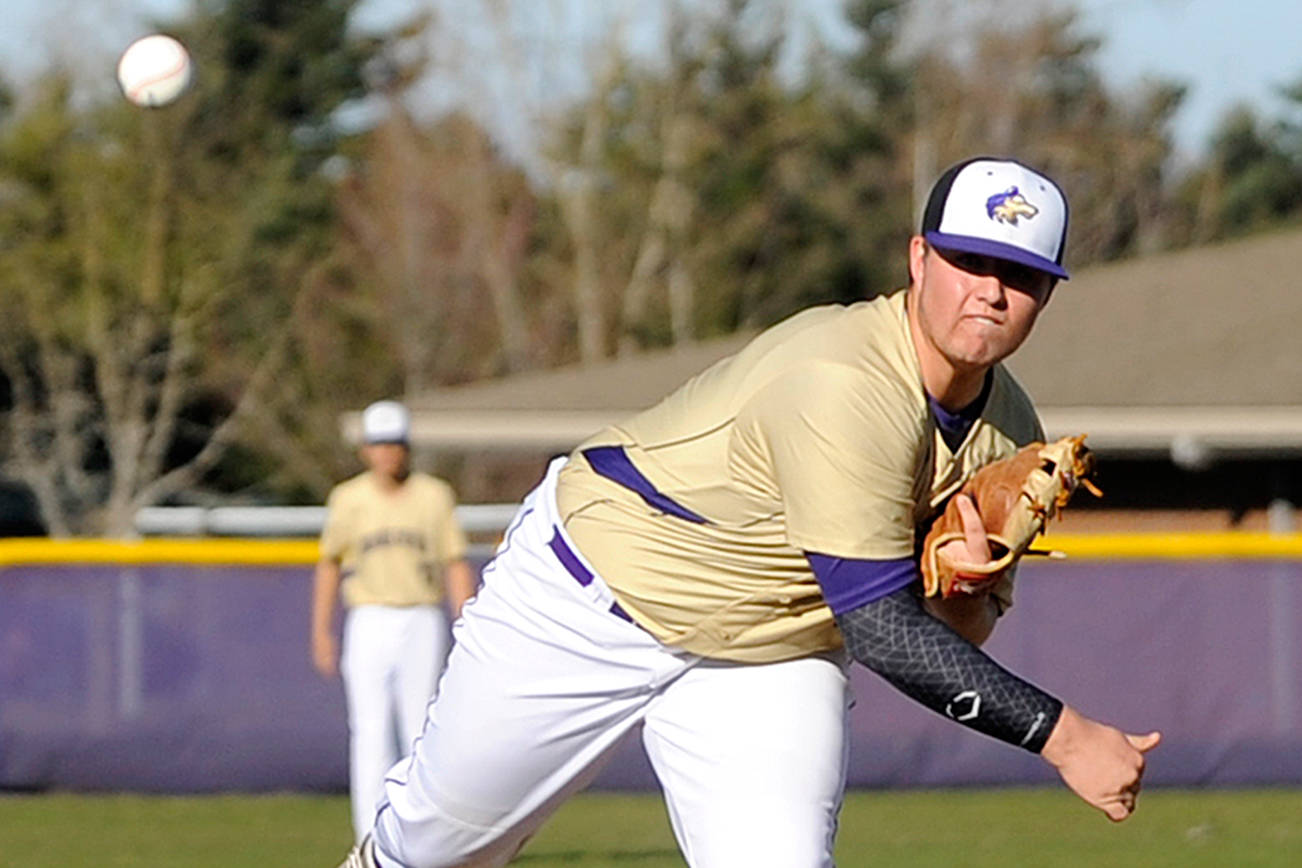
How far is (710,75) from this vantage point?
127 ft

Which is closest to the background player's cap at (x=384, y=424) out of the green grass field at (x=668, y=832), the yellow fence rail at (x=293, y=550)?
the green grass field at (x=668, y=832)

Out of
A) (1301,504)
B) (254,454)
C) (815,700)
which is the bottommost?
(254,454)

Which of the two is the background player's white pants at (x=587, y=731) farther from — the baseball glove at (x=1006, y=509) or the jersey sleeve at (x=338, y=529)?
the jersey sleeve at (x=338, y=529)

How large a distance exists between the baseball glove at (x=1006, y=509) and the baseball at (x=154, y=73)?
6966 mm

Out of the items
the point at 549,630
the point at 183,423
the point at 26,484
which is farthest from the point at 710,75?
the point at 549,630

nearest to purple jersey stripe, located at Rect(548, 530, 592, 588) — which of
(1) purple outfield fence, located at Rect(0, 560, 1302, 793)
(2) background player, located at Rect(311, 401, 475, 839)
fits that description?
(2) background player, located at Rect(311, 401, 475, 839)

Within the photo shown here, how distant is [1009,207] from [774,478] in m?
0.67

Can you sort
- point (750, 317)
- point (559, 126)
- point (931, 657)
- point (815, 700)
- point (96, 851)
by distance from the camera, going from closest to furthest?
point (931, 657), point (815, 700), point (96, 851), point (559, 126), point (750, 317)

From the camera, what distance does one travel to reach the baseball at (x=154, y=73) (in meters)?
10.9

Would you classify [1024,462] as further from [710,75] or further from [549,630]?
[710,75]

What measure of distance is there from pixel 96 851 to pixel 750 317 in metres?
28.2

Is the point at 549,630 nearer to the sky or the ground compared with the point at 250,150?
nearer to the sky

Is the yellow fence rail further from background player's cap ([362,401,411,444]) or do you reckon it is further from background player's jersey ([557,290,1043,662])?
background player's jersey ([557,290,1043,662])

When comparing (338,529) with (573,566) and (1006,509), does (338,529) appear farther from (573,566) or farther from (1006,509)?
(1006,509)
